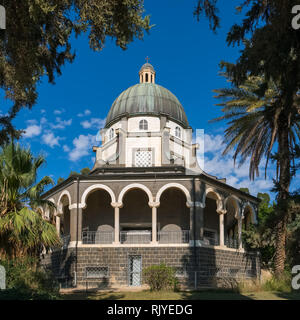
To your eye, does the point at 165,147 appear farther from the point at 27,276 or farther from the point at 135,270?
the point at 27,276

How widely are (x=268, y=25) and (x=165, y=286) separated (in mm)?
13487

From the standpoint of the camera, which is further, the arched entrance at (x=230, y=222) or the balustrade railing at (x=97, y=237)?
the arched entrance at (x=230, y=222)

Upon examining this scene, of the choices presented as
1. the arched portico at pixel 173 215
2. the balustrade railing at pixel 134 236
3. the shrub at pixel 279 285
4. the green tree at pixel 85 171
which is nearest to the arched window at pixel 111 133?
the arched portico at pixel 173 215

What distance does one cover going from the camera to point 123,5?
1169 cm

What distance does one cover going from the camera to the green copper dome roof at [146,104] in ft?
112

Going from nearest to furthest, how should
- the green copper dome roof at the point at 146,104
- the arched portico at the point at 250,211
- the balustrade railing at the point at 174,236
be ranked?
the balustrade railing at the point at 174,236 → the arched portico at the point at 250,211 → the green copper dome roof at the point at 146,104

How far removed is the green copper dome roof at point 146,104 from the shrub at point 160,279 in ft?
50.1

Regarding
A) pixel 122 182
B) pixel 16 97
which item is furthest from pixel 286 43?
pixel 122 182

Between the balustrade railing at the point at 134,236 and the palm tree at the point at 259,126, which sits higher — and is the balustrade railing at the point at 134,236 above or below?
below

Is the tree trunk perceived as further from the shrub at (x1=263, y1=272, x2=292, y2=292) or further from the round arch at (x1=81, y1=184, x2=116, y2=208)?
the round arch at (x1=81, y1=184, x2=116, y2=208)

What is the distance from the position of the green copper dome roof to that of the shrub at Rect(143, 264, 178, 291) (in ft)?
50.1

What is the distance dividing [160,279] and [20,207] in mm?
7470

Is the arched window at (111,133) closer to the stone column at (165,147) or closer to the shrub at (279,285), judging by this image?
the stone column at (165,147)

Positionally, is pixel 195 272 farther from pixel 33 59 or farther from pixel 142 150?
pixel 33 59
